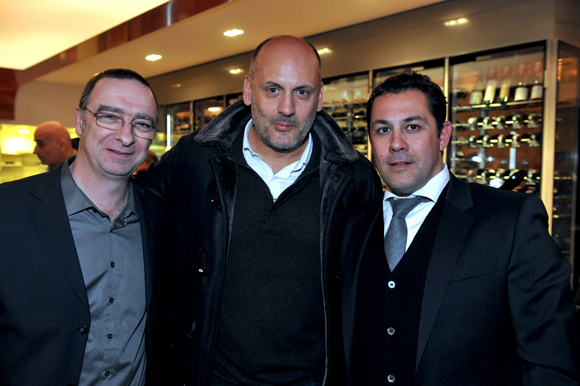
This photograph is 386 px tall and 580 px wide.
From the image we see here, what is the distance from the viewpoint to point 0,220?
5.06 feet

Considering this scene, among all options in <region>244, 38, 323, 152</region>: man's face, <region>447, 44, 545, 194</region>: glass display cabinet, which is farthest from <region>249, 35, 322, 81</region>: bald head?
<region>447, 44, 545, 194</region>: glass display cabinet

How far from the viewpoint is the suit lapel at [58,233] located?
5.07 feet

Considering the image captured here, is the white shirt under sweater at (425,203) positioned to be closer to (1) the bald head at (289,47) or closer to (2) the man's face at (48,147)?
(1) the bald head at (289,47)

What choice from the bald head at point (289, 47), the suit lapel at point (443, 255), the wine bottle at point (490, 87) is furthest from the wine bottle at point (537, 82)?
the suit lapel at point (443, 255)

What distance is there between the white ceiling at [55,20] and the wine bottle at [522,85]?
4.24 meters

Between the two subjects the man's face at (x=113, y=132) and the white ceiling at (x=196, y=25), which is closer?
the man's face at (x=113, y=132)

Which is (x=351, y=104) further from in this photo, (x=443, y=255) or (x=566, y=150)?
(x=443, y=255)

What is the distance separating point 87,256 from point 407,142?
1322mm

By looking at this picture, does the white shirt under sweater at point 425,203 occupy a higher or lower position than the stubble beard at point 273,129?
lower

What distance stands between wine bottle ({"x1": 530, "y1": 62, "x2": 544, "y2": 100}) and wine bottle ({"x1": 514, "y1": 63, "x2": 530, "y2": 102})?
0.08 meters

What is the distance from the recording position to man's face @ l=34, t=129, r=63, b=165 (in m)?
5.03

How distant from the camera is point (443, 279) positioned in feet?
4.78

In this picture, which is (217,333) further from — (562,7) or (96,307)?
(562,7)

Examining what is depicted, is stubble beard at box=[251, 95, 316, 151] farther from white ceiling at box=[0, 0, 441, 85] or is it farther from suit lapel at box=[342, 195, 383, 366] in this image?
white ceiling at box=[0, 0, 441, 85]
